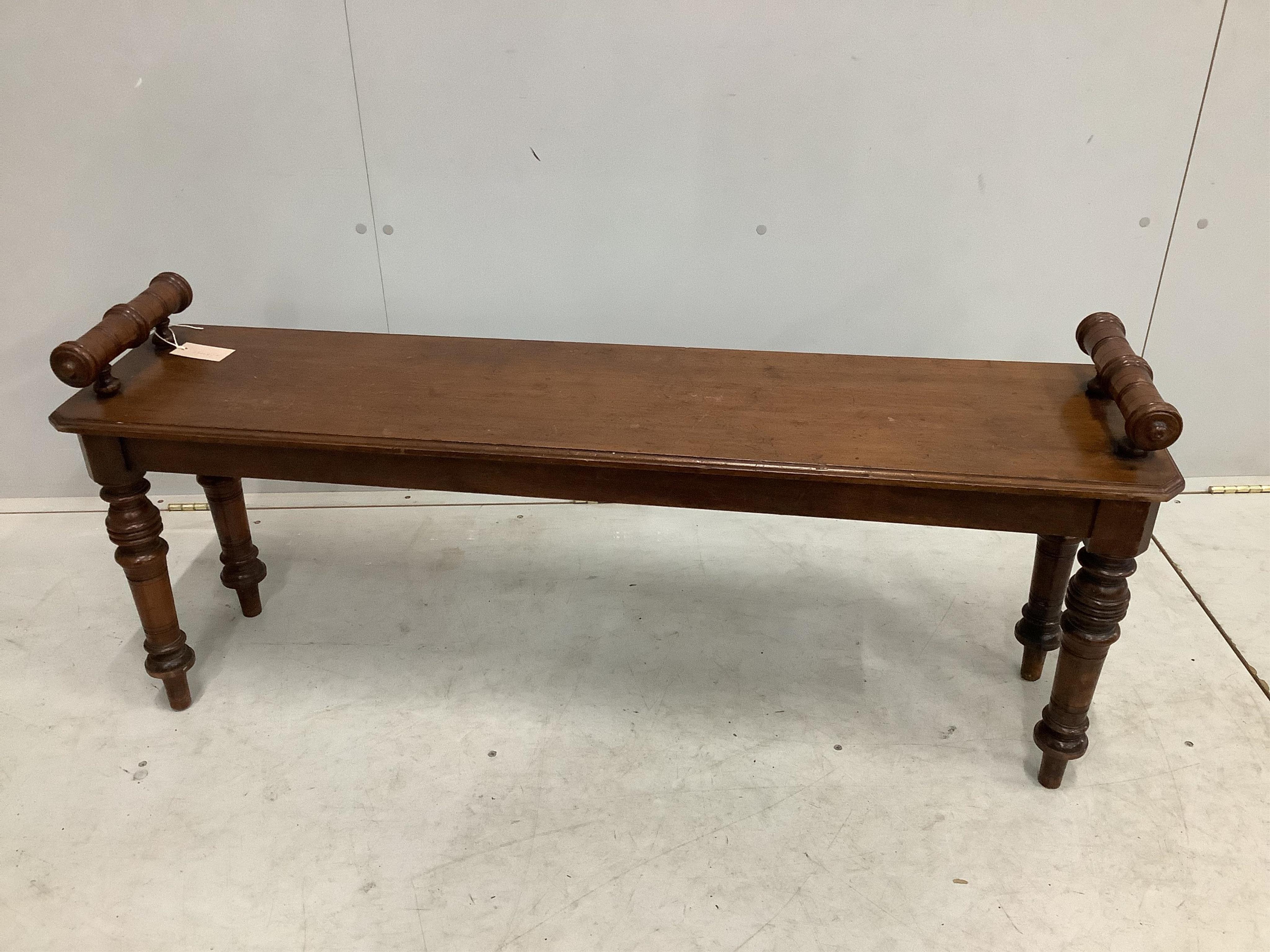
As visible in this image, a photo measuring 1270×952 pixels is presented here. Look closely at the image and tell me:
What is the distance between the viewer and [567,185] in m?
2.80

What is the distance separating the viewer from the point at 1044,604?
2359 millimetres

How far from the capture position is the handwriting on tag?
232 centimetres

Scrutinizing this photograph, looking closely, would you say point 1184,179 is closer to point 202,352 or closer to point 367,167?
point 367,167

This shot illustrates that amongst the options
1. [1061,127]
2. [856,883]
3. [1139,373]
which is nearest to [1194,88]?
[1061,127]

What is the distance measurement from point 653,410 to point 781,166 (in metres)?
1.08

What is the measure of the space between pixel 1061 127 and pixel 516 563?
1.97 metres

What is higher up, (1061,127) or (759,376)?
(1061,127)

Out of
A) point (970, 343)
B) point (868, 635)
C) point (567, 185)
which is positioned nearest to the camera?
point (868, 635)

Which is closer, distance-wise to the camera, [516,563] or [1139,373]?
[1139,373]

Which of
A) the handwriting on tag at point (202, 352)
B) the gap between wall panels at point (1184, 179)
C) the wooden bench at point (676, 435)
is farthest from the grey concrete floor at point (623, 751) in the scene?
the handwriting on tag at point (202, 352)

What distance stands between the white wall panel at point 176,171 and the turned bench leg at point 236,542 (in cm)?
A: 71

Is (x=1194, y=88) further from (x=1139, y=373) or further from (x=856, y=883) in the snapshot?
(x=856, y=883)

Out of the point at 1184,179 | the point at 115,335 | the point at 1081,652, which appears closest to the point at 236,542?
the point at 115,335

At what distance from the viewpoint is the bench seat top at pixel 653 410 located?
1824mm
